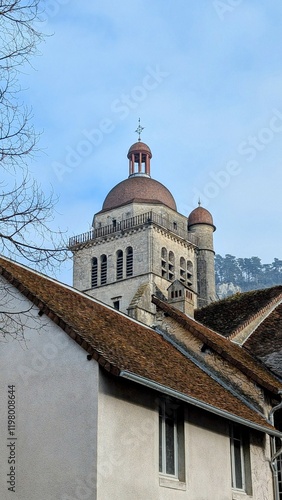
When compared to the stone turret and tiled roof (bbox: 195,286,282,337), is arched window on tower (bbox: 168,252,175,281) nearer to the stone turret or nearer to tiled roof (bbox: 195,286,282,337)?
the stone turret

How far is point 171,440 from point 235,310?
1195 cm

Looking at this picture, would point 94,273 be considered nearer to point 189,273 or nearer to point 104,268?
point 104,268

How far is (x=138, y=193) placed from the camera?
9175 cm

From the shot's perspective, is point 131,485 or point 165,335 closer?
point 131,485

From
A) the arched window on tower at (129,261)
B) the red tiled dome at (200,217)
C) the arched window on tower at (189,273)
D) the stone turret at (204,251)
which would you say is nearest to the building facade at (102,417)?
the arched window on tower at (129,261)

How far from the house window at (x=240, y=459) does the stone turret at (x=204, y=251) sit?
7601cm

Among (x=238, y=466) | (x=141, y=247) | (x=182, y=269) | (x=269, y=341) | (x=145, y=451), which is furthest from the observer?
(x=182, y=269)

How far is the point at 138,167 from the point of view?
98.5 metres

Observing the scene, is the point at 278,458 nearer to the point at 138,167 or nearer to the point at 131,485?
the point at 131,485

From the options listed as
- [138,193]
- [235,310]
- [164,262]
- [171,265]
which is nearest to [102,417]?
[235,310]

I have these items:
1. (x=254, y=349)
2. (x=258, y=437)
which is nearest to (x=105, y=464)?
(x=258, y=437)

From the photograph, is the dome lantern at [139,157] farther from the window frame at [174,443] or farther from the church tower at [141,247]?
the window frame at [174,443]

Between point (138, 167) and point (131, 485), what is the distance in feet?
283

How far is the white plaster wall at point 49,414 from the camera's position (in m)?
13.1
